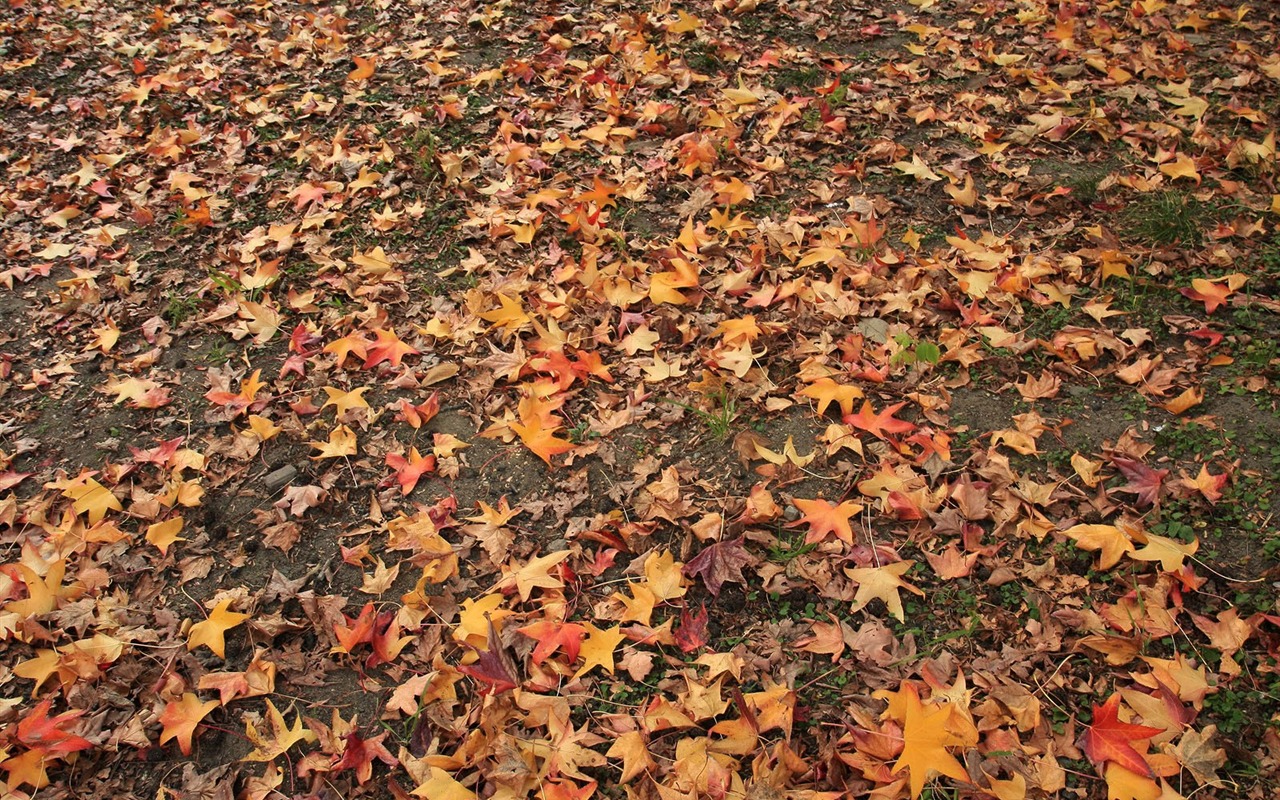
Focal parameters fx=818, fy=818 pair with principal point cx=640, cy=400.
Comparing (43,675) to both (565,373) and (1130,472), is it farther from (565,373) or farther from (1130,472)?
(1130,472)

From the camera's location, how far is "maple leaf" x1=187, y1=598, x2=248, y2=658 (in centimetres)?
225

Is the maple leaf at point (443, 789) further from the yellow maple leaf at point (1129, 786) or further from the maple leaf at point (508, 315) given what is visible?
the maple leaf at point (508, 315)

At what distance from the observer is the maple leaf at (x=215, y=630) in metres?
2.25

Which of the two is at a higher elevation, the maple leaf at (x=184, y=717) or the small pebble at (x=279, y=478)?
the small pebble at (x=279, y=478)

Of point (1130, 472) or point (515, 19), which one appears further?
point (515, 19)

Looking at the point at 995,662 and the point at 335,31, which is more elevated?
the point at 335,31

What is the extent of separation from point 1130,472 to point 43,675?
9.95 feet

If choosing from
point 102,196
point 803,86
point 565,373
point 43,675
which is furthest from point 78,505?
point 803,86

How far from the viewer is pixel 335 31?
5148 mm

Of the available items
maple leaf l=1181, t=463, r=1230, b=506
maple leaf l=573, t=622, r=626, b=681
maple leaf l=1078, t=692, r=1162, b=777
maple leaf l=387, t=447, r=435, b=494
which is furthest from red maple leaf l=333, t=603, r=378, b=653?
maple leaf l=1181, t=463, r=1230, b=506

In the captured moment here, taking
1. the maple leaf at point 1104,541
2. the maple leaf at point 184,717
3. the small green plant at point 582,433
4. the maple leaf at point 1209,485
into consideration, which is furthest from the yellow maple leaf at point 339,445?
the maple leaf at point 1209,485

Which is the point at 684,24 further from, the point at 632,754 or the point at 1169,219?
the point at 632,754

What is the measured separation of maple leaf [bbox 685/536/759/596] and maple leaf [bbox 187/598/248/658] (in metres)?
1.27

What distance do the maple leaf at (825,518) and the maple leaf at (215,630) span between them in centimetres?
159
